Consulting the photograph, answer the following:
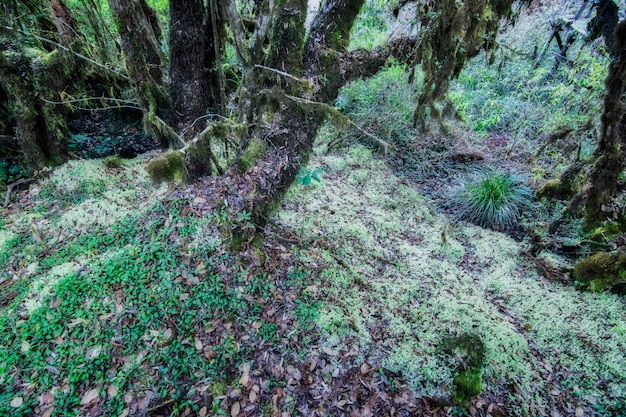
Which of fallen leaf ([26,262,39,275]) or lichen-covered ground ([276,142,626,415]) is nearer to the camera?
lichen-covered ground ([276,142,626,415])

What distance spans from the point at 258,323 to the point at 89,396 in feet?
4.47

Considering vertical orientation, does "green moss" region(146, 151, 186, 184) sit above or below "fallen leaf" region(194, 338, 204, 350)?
above

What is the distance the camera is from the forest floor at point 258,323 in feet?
7.89

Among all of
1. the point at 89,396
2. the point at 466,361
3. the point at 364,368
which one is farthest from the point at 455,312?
the point at 89,396

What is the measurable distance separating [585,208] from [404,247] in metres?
2.44

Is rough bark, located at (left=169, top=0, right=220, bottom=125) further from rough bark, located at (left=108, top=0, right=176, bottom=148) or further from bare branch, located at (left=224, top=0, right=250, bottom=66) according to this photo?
bare branch, located at (left=224, top=0, right=250, bottom=66)

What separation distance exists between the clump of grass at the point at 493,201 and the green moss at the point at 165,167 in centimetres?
523

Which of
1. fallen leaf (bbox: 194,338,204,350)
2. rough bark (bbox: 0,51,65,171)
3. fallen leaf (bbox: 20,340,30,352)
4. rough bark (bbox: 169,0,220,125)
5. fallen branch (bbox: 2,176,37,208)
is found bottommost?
fallen leaf (bbox: 194,338,204,350)

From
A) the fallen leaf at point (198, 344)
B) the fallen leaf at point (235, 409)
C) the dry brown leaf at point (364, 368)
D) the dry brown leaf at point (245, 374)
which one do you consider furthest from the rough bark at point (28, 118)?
the dry brown leaf at point (364, 368)

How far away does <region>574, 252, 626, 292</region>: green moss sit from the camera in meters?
3.71

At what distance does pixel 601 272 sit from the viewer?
12.7ft

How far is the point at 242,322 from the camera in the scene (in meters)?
2.85

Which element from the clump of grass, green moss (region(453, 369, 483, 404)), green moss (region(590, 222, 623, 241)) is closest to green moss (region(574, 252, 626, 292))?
green moss (region(590, 222, 623, 241))

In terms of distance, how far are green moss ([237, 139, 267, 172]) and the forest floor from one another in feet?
1.78
